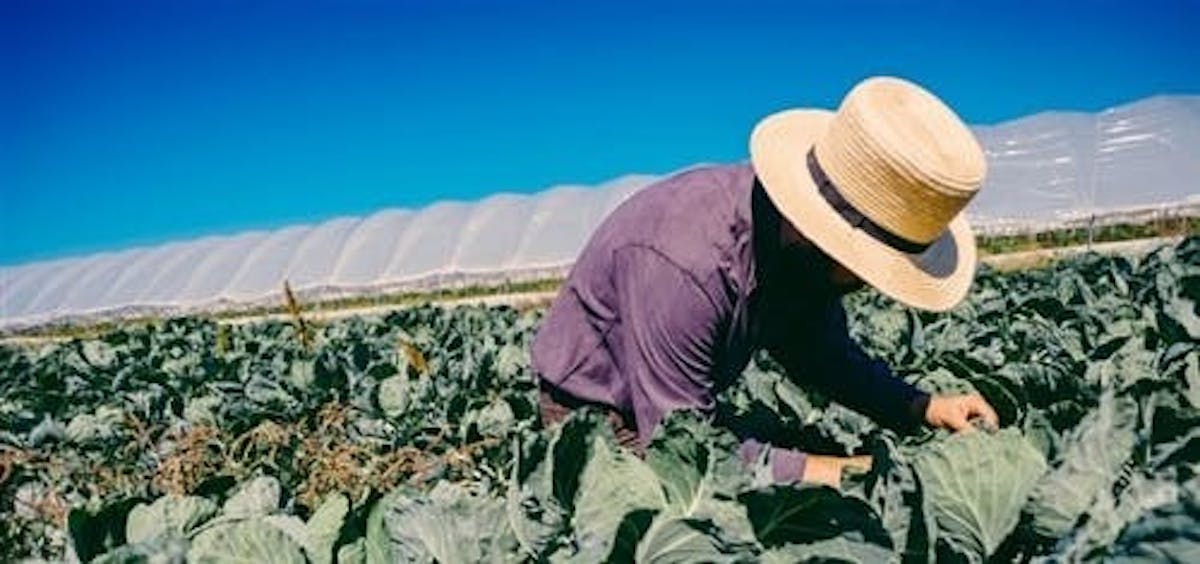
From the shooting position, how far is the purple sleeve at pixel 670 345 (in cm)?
310

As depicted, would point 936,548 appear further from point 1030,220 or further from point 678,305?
point 1030,220

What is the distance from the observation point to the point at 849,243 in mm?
3004

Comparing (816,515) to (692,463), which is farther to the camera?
(692,463)

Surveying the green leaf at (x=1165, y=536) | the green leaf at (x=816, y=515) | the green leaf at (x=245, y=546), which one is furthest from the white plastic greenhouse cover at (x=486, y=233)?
the green leaf at (x=1165, y=536)

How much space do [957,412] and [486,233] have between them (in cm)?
3755

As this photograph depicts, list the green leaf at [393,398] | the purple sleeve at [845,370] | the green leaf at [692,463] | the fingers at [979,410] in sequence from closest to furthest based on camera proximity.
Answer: the green leaf at [692,463] < the fingers at [979,410] < the purple sleeve at [845,370] < the green leaf at [393,398]

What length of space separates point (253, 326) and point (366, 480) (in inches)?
597

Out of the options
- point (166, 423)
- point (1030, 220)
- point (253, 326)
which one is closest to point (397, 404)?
point (166, 423)

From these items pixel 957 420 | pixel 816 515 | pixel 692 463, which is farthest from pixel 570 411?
pixel 816 515

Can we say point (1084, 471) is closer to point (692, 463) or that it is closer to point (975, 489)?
point (975, 489)

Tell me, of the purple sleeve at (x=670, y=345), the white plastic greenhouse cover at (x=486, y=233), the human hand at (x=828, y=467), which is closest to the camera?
the human hand at (x=828, y=467)

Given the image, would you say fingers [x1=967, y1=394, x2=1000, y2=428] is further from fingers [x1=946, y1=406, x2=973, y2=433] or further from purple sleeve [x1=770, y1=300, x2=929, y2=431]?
purple sleeve [x1=770, y1=300, x2=929, y2=431]

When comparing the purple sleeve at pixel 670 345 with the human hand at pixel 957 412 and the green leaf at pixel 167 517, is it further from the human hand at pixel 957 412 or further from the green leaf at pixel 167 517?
the green leaf at pixel 167 517

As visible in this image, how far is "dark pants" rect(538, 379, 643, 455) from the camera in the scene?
11.9ft
